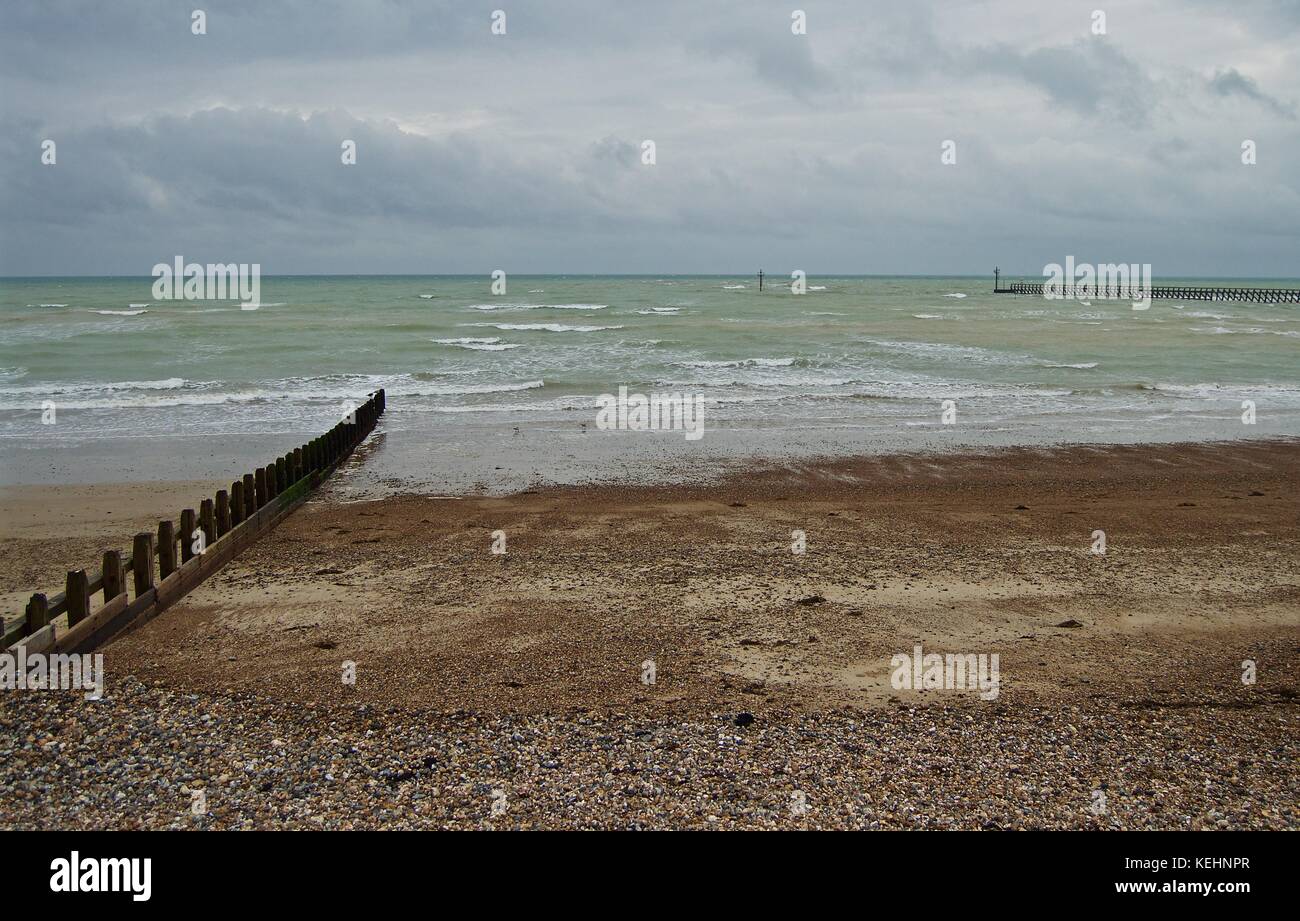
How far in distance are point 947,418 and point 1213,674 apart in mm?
17396

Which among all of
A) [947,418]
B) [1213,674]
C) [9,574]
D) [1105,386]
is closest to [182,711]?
[9,574]

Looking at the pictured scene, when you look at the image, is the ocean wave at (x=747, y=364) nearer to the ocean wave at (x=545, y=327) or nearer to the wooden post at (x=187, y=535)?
the ocean wave at (x=545, y=327)

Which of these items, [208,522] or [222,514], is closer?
[208,522]

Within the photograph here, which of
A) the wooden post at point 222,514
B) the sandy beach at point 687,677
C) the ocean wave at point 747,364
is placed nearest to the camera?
the sandy beach at point 687,677

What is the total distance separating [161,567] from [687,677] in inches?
219

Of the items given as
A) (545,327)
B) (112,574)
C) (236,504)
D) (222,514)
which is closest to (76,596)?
(112,574)

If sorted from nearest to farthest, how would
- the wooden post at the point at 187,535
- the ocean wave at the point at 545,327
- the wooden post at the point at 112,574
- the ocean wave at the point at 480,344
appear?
the wooden post at the point at 112,574 < the wooden post at the point at 187,535 < the ocean wave at the point at 480,344 < the ocean wave at the point at 545,327

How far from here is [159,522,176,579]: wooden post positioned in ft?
32.3

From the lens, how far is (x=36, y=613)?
777cm

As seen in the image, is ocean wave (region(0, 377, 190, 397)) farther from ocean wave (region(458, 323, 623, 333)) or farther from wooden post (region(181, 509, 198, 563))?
ocean wave (region(458, 323, 623, 333))

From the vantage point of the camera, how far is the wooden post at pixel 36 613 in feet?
25.4

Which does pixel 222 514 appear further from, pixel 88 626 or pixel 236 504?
pixel 88 626

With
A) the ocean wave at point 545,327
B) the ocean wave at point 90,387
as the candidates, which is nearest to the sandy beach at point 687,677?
the ocean wave at point 90,387
